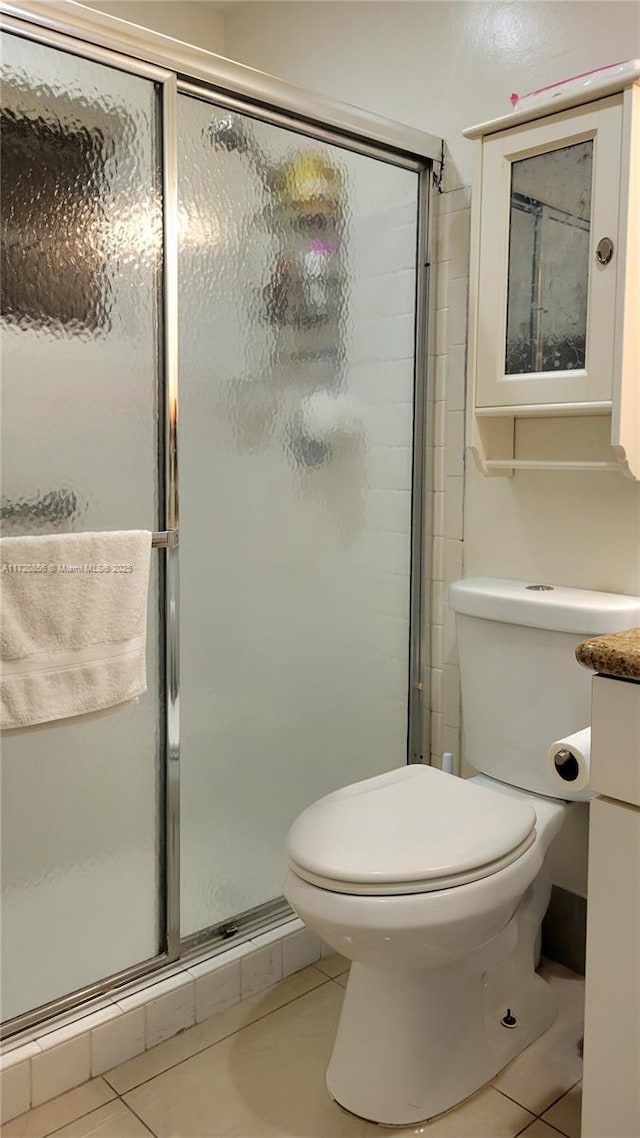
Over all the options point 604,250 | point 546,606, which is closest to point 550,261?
point 604,250

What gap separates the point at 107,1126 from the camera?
1.45 m

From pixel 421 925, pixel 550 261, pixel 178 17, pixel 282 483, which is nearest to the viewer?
pixel 421 925

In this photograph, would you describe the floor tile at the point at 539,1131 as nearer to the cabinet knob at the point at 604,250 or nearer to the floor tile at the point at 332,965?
the floor tile at the point at 332,965

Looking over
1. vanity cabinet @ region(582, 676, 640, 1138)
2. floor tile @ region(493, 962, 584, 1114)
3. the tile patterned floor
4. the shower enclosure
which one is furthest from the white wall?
floor tile @ region(493, 962, 584, 1114)

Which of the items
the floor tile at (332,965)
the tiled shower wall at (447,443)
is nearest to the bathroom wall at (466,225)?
the tiled shower wall at (447,443)

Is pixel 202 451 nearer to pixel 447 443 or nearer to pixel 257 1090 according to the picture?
pixel 447 443

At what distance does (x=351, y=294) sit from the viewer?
6.26ft

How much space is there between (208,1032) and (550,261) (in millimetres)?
1562

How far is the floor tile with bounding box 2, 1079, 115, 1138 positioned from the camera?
1.44 meters

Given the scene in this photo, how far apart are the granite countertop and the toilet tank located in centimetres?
45

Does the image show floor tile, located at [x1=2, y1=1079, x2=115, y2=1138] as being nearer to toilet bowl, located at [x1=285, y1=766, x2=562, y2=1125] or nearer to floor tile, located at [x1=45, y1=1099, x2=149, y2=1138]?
floor tile, located at [x1=45, y1=1099, x2=149, y2=1138]

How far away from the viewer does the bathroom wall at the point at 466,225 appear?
1.73 m

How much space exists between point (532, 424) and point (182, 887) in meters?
1.15

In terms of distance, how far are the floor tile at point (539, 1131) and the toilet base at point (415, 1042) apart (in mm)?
111
